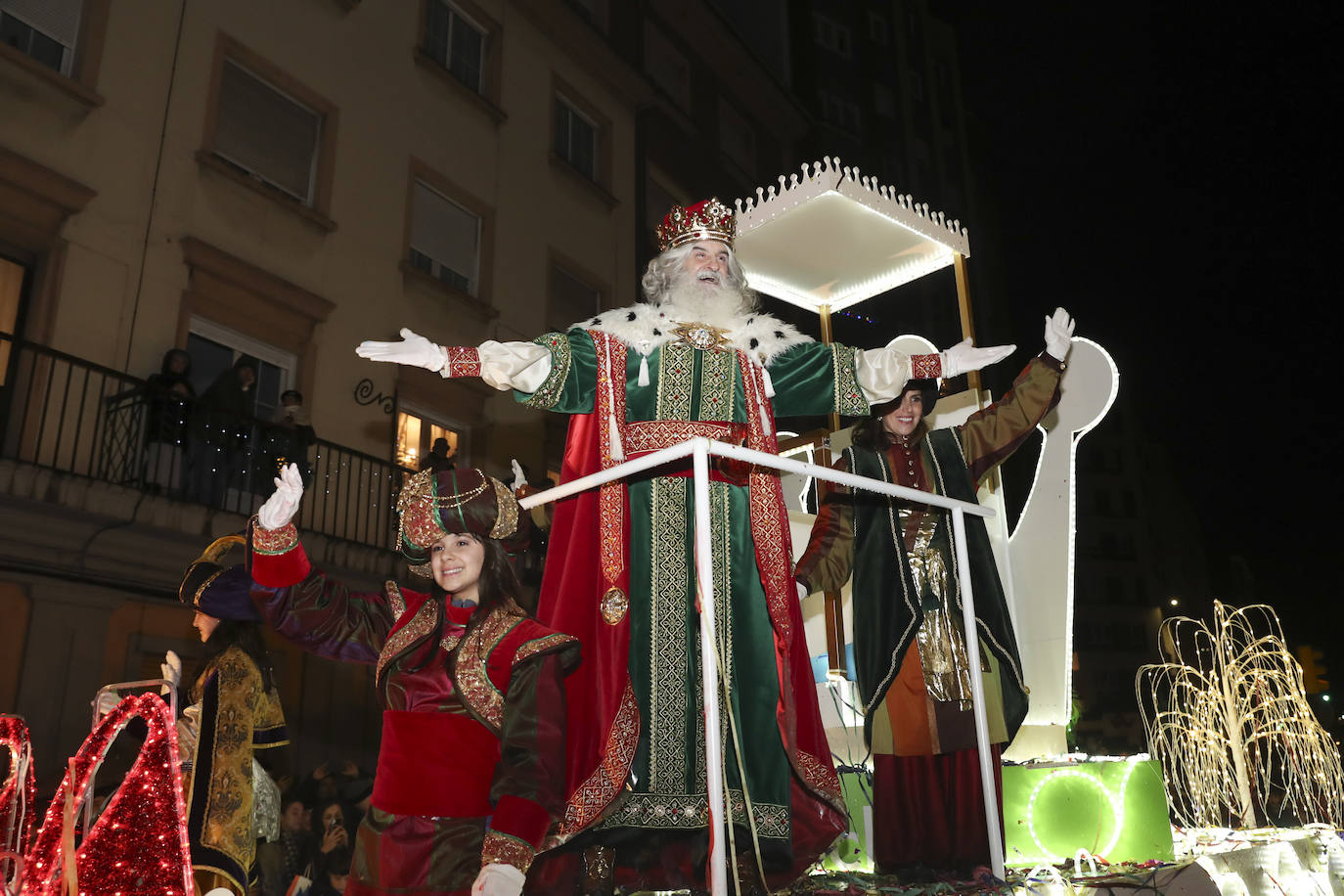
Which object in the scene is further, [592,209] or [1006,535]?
[592,209]

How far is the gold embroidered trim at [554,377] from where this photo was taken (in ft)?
11.0

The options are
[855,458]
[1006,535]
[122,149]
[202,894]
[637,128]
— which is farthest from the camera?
[637,128]

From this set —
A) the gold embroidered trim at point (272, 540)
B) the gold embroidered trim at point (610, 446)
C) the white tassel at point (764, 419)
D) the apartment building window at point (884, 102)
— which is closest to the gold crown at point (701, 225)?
the gold embroidered trim at point (610, 446)

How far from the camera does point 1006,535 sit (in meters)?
5.06

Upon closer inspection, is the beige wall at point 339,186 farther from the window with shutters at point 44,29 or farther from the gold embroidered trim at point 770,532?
the gold embroidered trim at point 770,532

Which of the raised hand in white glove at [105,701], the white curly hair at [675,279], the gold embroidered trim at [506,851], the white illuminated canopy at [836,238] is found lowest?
the gold embroidered trim at [506,851]

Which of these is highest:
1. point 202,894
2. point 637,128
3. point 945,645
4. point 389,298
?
point 637,128

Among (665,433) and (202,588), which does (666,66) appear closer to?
(665,433)

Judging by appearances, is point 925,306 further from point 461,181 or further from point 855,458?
point 855,458

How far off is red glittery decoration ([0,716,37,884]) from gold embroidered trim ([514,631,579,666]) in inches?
41.1

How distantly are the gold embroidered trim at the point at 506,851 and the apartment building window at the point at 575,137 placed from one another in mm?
11057

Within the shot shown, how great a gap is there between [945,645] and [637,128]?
1124 cm

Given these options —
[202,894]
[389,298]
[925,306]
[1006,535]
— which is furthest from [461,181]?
[925,306]

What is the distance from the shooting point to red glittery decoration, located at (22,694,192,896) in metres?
2.17
